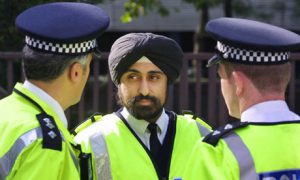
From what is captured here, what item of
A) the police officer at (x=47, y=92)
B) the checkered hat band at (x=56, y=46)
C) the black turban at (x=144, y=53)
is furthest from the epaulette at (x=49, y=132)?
the black turban at (x=144, y=53)

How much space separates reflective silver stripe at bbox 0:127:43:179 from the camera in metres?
2.34

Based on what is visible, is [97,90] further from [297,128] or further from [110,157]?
[297,128]

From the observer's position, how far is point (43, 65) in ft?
8.26

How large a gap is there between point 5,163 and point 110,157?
77cm

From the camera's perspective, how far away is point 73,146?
8.58ft

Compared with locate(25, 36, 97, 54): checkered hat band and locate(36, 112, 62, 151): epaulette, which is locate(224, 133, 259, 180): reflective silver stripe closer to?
locate(36, 112, 62, 151): epaulette

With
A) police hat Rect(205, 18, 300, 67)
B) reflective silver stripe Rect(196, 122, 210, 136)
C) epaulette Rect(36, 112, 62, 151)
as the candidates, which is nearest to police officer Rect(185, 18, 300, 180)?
police hat Rect(205, 18, 300, 67)

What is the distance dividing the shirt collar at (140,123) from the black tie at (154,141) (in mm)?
26

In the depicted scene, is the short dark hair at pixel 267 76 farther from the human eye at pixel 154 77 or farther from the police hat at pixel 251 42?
the human eye at pixel 154 77

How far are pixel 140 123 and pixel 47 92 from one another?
76cm

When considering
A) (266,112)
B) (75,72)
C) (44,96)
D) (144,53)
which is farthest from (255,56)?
(144,53)

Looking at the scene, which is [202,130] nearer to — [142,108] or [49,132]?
[142,108]

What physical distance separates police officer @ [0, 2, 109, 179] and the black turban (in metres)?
0.41

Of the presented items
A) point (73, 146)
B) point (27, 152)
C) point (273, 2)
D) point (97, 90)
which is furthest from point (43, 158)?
point (273, 2)
